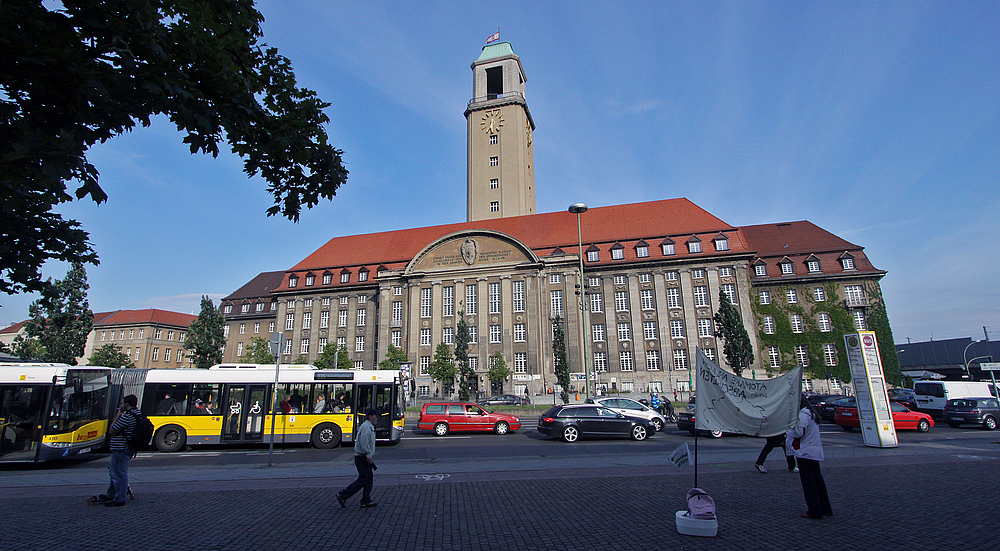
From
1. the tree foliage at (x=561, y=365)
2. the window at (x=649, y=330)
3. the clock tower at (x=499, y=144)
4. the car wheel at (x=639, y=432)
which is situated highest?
the clock tower at (x=499, y=144)

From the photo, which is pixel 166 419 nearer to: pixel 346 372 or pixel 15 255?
pixel 346 372

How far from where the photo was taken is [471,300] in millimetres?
57469

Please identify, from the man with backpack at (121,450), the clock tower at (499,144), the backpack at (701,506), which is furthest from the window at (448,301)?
the backpack at (701,506)

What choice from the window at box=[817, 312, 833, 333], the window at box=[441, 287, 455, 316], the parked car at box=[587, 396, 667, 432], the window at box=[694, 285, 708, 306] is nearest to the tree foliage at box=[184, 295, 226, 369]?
the window at box=[441, 287, 455, 316]

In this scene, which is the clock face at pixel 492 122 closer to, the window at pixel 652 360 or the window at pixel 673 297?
the window at pixel 673 297

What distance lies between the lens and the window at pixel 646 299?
2132 inches

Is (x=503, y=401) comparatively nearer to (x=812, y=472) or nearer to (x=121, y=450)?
(x=121, y=450)

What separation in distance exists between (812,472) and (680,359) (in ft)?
151

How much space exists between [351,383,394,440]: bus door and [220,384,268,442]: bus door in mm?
3296

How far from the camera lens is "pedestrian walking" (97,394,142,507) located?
8.81m

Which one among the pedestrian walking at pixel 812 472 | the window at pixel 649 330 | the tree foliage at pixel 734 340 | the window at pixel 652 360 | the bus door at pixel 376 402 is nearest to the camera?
the pedestrian walking at pixel 812 472

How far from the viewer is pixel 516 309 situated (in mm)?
55688

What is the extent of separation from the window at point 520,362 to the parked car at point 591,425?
3304 cm

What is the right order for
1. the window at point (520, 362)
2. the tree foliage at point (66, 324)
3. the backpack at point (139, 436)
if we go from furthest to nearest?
the window at point (520, 362) < the tree foliage at point (66, 324) < the backpack at point (139, 436)
